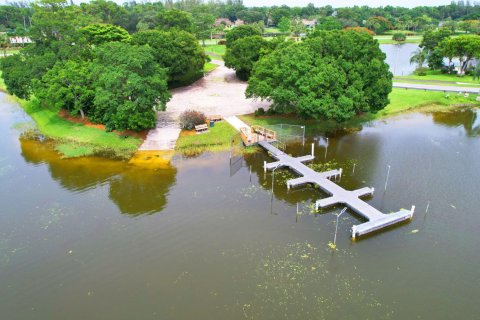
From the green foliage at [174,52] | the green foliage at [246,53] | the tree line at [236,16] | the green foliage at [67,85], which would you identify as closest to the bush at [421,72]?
the green foliage at [246,53]

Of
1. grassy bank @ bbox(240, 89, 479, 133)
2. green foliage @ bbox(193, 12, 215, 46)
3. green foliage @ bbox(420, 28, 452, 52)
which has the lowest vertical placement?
grassy bank @ bbox(240, 89, 479, 133)

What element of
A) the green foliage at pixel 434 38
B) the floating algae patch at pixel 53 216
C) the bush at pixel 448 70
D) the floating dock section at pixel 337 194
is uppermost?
the green foliage at pixel 434 38

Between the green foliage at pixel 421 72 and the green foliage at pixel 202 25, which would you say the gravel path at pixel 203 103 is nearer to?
the green foliage at pixel 421 72

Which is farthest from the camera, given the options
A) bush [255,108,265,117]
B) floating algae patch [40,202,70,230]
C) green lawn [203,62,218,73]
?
green lawn [203,62,218,73]

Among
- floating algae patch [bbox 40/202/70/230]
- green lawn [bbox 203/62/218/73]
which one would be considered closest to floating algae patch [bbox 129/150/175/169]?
floating algae patch [bbox 40/202/70/230]

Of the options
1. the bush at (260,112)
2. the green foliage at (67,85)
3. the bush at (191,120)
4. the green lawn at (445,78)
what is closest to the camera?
the green foliage at (67,85)

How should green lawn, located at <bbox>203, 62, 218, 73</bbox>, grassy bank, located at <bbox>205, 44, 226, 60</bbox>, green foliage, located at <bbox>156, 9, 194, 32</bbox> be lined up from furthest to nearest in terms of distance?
1. grassy bank, located at <bbox>205, 44, 226, 60</bbox>
2. green foliage, located at <bbox>156, 9, 194, 32</bbox>
3. green lawn, located at <bbox>203, 62, 218, 73</bbox>

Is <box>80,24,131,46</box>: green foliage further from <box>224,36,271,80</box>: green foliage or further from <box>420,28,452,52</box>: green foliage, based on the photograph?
<box>420,28,452,52</box>: green foliage

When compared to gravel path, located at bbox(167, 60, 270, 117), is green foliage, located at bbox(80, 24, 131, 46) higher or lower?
higher
